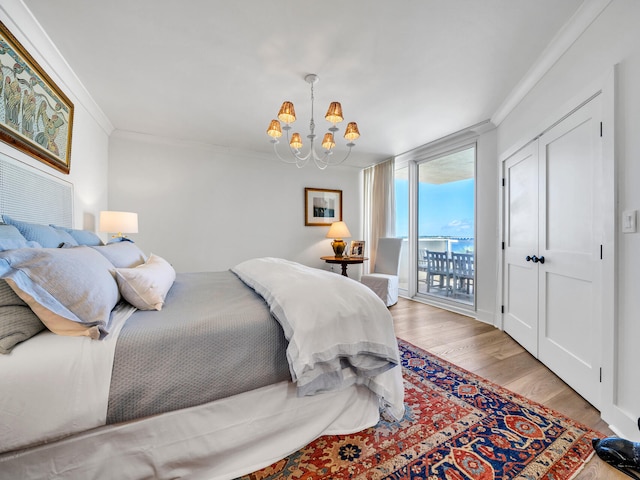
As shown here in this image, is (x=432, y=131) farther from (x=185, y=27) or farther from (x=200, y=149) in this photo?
(x=200, y=149)

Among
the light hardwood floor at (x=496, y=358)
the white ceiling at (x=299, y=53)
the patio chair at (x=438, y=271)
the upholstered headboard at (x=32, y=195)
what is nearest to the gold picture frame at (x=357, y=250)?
the patio chair at (x=438, y=271)

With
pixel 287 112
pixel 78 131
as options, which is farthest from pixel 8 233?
pixel 78 131

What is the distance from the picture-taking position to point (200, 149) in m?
4.03

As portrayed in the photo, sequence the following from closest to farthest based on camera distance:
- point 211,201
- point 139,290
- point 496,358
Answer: point 139,290
point 496,358
point 211,201

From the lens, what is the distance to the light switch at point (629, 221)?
138 cm

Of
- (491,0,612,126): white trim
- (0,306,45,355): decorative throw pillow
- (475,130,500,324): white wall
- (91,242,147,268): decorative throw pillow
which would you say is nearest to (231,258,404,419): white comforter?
(0,306,45,355): decorative throw pillow

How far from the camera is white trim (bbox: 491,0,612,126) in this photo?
1628 millimetres

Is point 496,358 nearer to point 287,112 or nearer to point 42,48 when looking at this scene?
point 287,112

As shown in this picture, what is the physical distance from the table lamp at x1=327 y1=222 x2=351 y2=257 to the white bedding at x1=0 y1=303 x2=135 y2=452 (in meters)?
3.69

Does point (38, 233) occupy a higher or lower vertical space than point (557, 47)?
lower

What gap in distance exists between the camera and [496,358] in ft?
7.62

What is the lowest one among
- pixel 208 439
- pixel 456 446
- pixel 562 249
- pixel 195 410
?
pixel 456 446

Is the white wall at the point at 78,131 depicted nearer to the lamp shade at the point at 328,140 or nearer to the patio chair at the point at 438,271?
the lamp shade at the point at 328,140

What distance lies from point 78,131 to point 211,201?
171 cm
